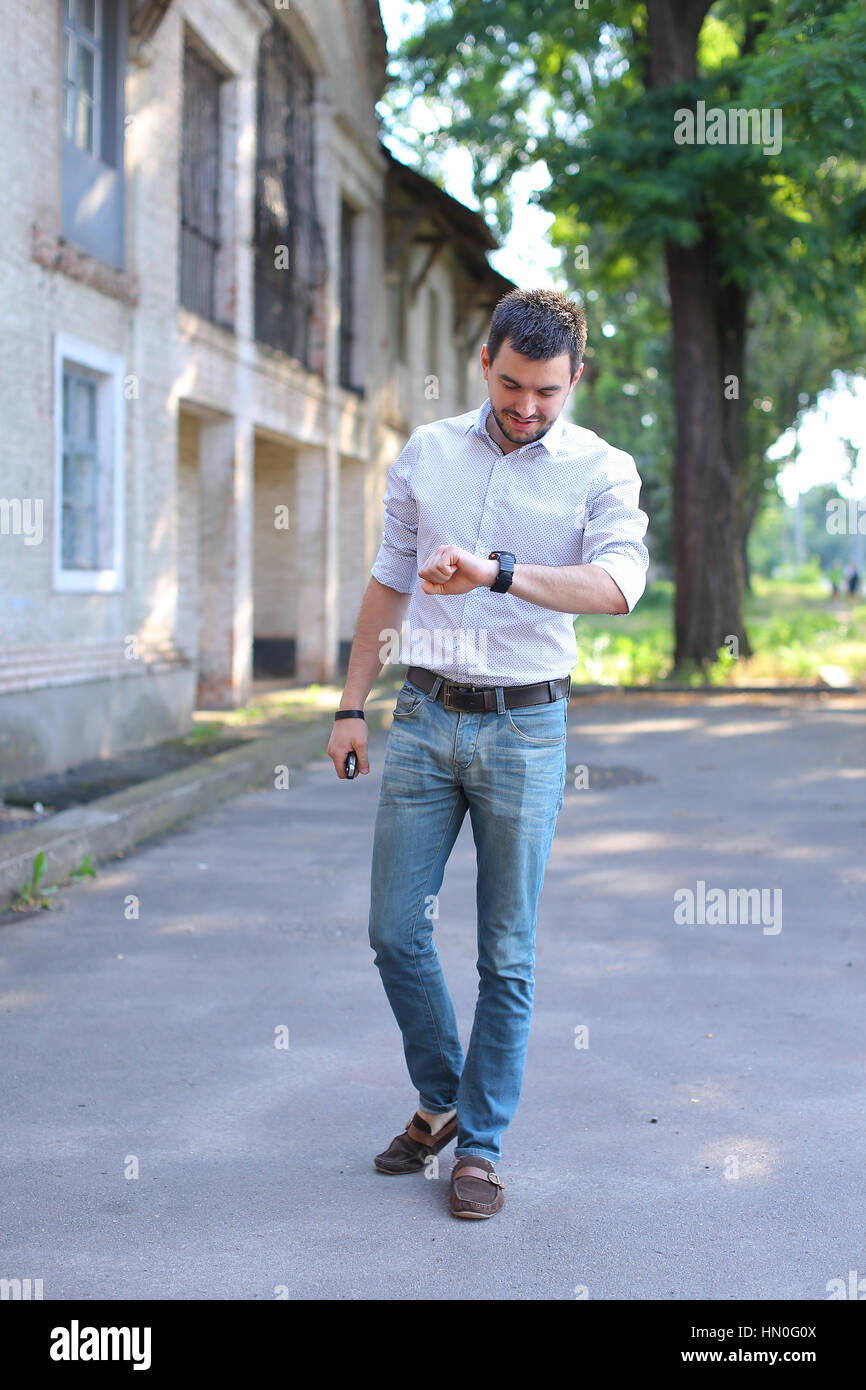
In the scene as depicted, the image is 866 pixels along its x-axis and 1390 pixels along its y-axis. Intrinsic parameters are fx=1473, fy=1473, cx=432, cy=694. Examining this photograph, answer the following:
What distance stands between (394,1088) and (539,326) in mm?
2386

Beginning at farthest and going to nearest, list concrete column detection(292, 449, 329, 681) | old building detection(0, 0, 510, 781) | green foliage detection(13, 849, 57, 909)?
1. concrete column detection(292, 449, 329, 681)
2. old building detection(0, 0, 510, 781)
3. green foliage detection(13, 849, 57, 909)

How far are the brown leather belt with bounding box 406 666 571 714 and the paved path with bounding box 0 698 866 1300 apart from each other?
4.12 feet

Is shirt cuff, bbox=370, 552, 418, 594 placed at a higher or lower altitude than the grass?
higher

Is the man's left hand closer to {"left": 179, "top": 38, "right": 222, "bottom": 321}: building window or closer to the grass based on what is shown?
the grass

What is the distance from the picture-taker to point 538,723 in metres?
3.70

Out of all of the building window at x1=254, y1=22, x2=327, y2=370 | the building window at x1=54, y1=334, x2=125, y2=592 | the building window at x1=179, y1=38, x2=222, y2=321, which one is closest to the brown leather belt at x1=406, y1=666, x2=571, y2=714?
the building window at x1=54, y1=334, x2=125, y2=592

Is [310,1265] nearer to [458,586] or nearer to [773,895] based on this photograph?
[458,586]

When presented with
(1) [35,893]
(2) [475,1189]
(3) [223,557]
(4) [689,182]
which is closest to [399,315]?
(4) [689,182]

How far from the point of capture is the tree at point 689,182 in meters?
17.3

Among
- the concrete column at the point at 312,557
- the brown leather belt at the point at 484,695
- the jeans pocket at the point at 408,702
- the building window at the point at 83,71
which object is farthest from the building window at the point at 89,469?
the brown leather belt at the point at 484,695

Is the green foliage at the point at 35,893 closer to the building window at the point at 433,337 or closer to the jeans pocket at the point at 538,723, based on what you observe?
the jeans pocket at the point at 538,723

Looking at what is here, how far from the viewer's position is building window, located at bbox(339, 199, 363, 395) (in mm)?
21484

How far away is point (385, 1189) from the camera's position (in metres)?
3.82

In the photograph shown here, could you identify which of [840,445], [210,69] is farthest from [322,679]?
Answer: [840,445]
